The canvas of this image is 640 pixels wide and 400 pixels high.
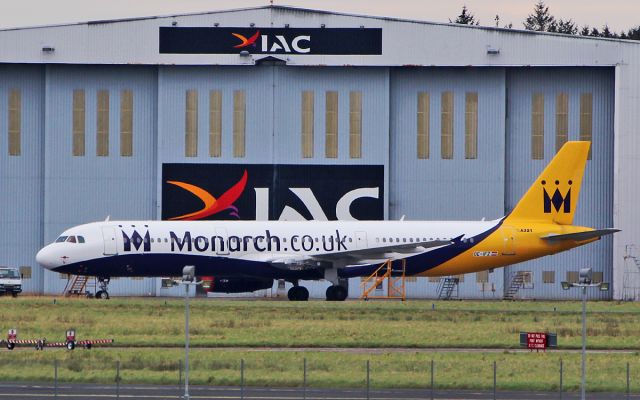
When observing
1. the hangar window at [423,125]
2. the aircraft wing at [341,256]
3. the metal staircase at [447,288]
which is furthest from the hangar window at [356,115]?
the aircraft wing at [341,256]

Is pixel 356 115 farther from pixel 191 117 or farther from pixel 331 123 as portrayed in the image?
pixel 191 117

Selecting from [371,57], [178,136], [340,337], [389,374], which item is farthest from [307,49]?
[389,374]

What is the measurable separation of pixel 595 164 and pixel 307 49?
19.4 metres

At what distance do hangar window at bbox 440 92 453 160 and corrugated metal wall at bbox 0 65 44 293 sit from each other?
81.9ft

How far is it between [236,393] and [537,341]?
14.8 meters

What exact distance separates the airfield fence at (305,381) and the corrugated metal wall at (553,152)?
4316 cm

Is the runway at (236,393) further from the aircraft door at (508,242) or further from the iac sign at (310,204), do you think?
the iac sign at (310,204)

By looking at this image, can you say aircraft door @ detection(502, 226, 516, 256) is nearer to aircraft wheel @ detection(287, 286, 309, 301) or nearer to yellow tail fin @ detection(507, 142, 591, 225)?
yellow tail fin @ detection(507, 142, 591, 225)

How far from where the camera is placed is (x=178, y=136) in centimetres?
8812

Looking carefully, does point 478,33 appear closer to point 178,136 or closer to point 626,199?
point 626,199

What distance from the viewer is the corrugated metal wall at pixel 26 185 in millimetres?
88562

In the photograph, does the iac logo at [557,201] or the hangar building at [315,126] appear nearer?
the iac logo at [557,201]

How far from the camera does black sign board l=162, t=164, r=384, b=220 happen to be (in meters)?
88.4

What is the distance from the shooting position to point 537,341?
50.9 meters
